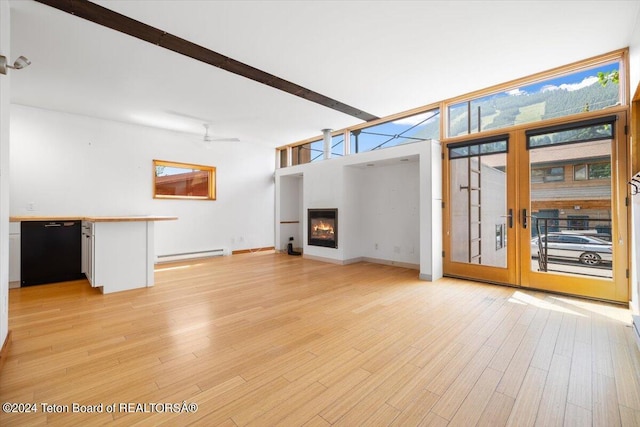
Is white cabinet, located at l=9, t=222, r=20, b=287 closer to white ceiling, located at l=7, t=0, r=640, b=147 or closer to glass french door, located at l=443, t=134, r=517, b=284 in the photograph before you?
white ceiling, located at l=7, t=0, r=640, b=147

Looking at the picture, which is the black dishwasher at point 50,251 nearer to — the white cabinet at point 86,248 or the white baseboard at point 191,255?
the white cabinet at point 86,248

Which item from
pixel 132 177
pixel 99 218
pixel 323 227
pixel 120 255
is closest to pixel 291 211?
pixel 323 227

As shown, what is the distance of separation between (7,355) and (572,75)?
20.4ft

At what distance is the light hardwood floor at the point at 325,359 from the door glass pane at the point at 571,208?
473mm

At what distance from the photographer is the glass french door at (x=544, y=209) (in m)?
3.15

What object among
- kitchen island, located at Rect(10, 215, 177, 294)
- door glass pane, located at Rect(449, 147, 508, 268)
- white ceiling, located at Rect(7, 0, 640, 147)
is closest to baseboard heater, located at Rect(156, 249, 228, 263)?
kitchen island, located at Rect(10, 215, 177, 294)

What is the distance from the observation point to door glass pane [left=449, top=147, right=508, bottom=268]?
395 cm

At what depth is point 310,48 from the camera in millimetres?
3049

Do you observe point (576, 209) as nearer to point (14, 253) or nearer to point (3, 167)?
point (3, 167)

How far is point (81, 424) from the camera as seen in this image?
54.5 inches

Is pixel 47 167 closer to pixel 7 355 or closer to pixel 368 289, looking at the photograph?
pixel 7 355

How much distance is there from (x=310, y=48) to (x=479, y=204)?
320 cm

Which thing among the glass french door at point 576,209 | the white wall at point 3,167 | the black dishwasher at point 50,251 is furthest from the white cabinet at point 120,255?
the glass french door at point 576,209

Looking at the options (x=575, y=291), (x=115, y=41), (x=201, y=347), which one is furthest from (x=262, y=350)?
(x=575, y=291)
